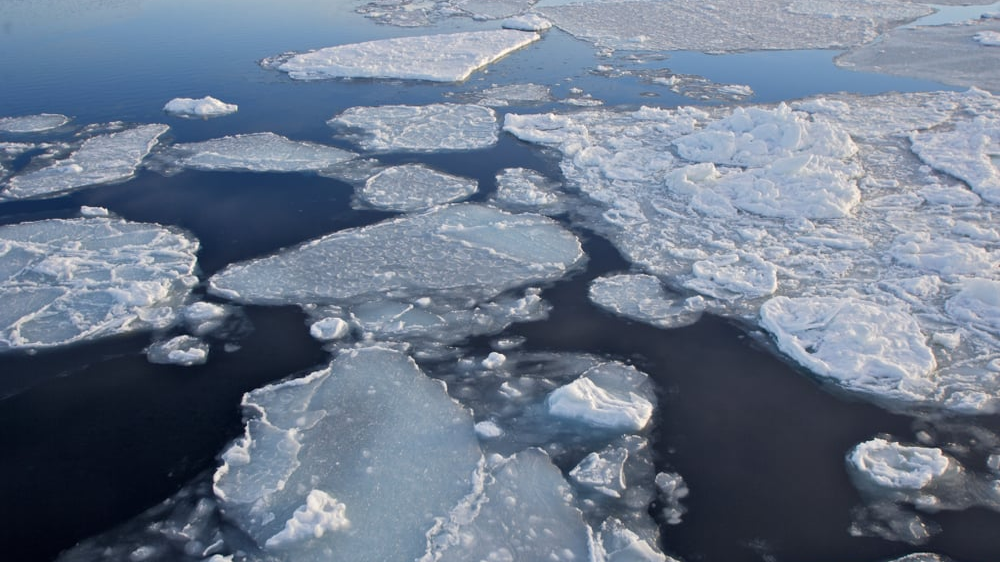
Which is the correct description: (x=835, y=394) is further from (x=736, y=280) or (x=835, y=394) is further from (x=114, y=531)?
(x=114, y=531)

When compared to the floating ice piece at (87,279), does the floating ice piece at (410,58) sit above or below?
above

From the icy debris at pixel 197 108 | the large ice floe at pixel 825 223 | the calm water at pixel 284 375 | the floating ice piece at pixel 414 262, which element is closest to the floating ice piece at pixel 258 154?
the calm water at pixel 284 375

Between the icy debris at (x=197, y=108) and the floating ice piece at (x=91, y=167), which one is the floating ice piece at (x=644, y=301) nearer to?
the floating ice piece at (x=91, y=167)

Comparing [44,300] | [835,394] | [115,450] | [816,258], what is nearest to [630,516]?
[835,394]

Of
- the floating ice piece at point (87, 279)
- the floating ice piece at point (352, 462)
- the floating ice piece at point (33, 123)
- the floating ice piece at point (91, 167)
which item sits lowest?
the floating ice piece at point (33, 123)

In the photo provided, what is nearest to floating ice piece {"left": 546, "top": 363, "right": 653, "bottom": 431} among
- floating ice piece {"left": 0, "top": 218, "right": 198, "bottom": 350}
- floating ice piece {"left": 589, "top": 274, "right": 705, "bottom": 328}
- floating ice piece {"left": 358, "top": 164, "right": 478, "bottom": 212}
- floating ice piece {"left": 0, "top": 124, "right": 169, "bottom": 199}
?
floating ice piece {"left": 589, "top": 274, "right": 705, "bottom": 328}

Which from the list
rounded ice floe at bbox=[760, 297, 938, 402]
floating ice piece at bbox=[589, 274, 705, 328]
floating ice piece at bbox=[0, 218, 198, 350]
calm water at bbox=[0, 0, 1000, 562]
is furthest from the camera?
floating ice piece at bbox=[589, 274, 705, 328]

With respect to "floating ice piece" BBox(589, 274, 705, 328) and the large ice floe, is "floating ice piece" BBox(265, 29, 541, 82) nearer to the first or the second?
the large ice floe
